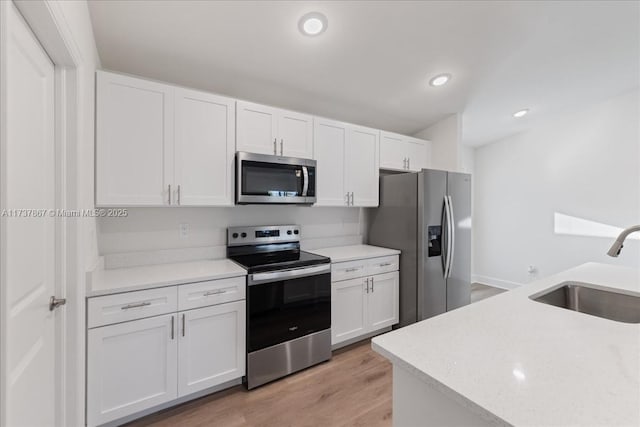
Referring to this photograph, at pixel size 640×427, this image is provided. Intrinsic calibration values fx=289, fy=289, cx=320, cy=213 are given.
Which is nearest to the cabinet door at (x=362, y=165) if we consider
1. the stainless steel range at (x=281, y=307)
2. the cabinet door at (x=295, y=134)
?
the cabinet door at (x=295, y=134)

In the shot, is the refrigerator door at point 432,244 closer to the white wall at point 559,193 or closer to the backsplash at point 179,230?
the backsplash at point 179,230

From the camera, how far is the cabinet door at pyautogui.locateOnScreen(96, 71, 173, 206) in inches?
71.7

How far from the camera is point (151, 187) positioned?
6.51 feet

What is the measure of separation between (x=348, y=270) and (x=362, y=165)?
1.14 metres

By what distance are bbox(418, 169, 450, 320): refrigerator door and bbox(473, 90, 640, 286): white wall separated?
2220 mm

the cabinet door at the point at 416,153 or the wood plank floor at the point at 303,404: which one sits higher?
the cabinet door at the point at 416,153

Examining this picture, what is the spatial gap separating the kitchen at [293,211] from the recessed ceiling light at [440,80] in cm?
3

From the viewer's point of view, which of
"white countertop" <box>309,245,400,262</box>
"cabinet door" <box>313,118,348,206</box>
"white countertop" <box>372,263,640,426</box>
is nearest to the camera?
"white countertop" <box>372,263,640,426</box>

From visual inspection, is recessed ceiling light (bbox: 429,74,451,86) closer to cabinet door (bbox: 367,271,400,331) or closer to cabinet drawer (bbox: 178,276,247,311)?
cabinet door (bbox: 367,271,400,331)

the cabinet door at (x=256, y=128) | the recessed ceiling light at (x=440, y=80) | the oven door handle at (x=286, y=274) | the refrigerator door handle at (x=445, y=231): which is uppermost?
the recessed ceiling light at (x=440, y=80)

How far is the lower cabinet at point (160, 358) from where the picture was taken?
1.63 m

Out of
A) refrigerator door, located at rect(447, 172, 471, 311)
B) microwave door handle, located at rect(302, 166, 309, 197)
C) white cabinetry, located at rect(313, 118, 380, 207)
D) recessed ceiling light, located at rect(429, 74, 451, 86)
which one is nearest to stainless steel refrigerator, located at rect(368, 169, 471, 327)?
refrigerator door, located at rect(447, 172, 471, 311)

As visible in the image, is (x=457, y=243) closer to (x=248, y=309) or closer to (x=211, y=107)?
(x=248, y=309)

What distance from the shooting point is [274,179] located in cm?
243
